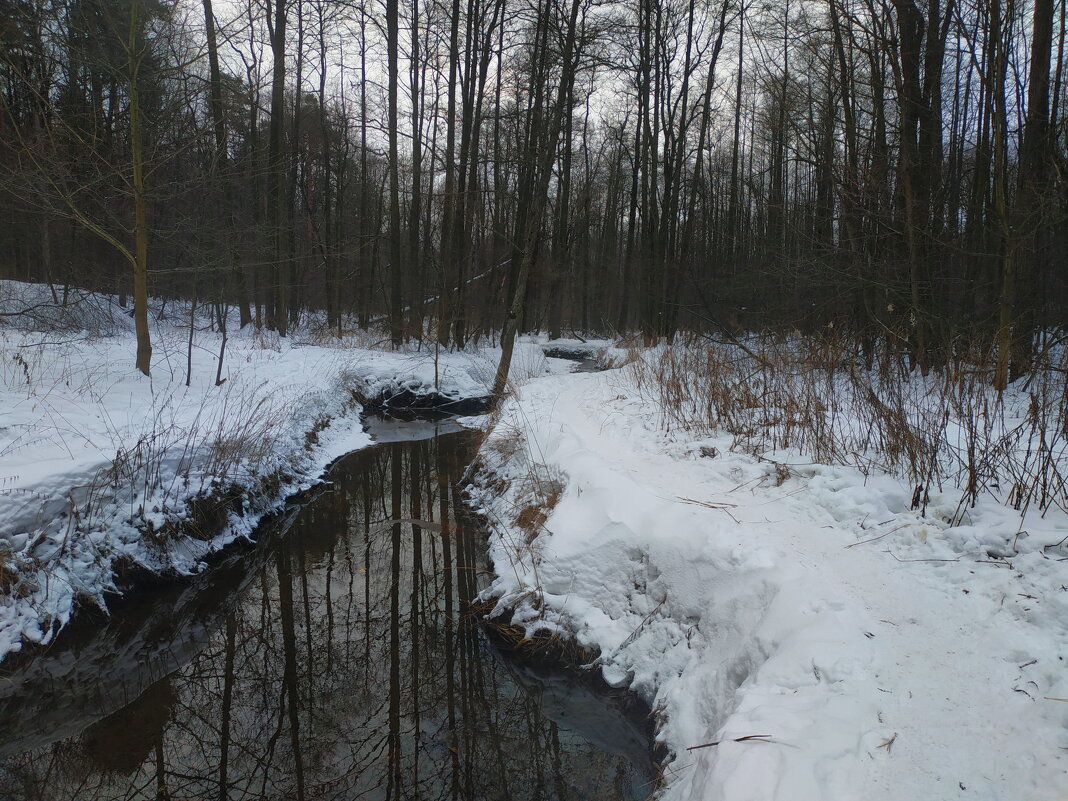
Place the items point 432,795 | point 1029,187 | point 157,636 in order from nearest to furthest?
point 432,795 < point 157,636 < point 1029,187

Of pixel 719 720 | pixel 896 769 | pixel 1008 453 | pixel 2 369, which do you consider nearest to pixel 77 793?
pixel 719 720

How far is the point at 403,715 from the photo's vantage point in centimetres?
332

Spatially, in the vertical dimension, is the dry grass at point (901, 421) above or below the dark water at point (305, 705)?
above

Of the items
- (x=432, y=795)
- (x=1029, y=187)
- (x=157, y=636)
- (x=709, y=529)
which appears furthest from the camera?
(x=1029, y=187)

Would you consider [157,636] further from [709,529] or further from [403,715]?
[709,529]

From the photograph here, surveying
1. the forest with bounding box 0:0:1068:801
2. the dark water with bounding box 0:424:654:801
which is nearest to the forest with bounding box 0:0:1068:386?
the forest with bounding box 0:0:1068:801

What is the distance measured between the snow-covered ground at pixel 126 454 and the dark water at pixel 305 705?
0.37 meters

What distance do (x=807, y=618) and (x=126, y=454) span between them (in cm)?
471

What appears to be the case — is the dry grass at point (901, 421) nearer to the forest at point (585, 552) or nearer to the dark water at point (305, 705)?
the forest at point (585, 552)

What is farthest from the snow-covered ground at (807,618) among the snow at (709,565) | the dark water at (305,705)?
the dark water at (305,705)

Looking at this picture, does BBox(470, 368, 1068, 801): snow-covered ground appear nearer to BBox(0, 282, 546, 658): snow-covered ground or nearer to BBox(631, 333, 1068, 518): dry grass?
BBox(631, 333, 1068, 518): dry grass

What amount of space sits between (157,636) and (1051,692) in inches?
192

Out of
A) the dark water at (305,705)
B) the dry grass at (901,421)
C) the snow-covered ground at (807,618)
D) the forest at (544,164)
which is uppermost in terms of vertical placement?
the forest at (544,164)

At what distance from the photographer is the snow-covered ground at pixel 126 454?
3.82 metres
